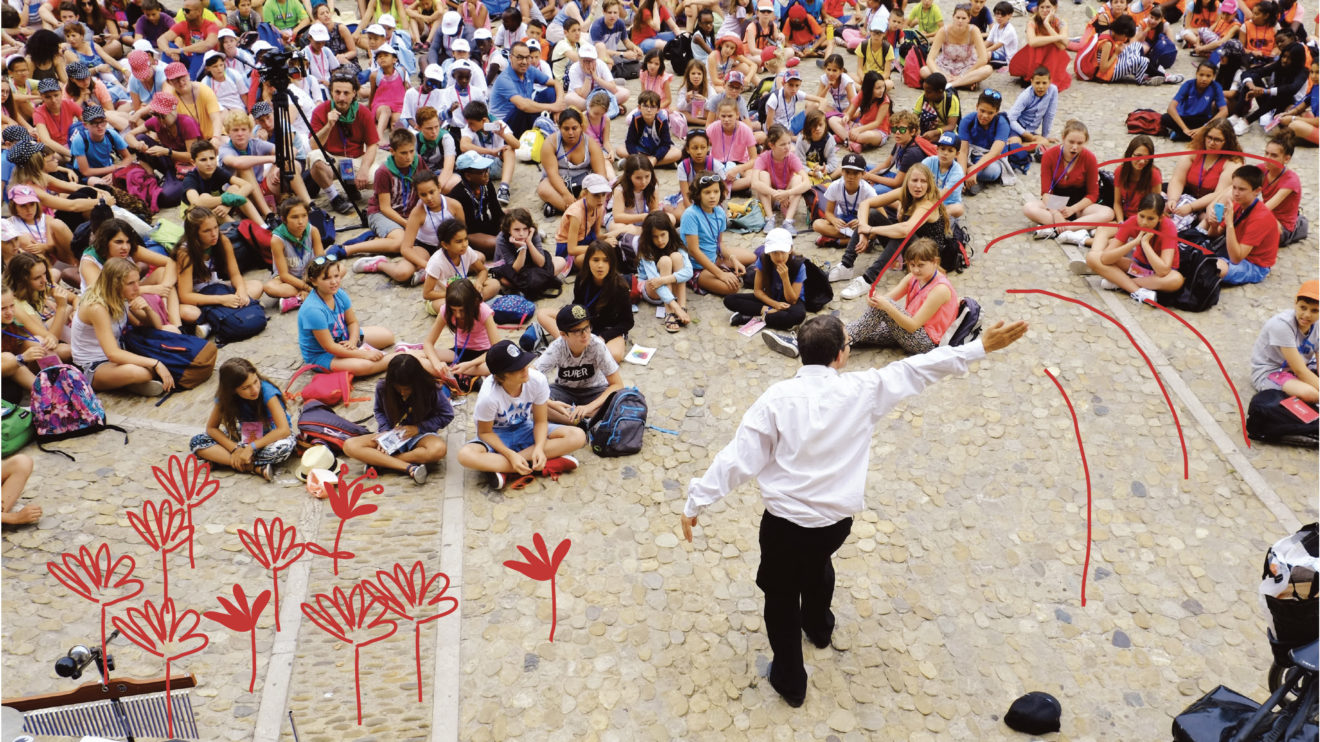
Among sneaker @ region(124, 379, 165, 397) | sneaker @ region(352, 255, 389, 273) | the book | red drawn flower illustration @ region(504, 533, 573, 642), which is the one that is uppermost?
sneaker @ region(352, 255, 389, 273)

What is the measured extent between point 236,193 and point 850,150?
6313mm

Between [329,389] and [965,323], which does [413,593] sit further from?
[965,323]

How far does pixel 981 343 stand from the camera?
4.49 meters

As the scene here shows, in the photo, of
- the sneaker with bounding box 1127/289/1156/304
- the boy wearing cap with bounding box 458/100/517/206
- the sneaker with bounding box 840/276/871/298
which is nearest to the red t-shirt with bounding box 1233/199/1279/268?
the sneaker with bounding box 1127/289/1156/304

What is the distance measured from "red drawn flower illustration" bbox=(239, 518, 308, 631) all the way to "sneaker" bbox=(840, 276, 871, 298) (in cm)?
483

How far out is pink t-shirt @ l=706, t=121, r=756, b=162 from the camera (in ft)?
35.3

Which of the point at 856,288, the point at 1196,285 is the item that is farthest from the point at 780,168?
the point at 1196,285

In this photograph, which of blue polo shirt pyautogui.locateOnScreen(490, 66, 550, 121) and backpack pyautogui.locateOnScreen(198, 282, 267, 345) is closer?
backpack pyautogui.locateOnScreen(198, 282, 267, 345)

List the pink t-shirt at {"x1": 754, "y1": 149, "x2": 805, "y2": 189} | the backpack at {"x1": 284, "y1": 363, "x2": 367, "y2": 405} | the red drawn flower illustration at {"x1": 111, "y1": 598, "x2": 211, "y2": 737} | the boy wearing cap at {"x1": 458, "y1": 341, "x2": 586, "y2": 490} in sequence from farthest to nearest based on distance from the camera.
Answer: the pink t-shirt at {"x1": 754, "y1": 149, "x2": 805, "y2": 189}, the backpack at {"x1": 284, "y1": 363, "x2": 367, "y2": 405}, the boy wearing cap at {"x1": 458, "y1": 341, "x2": 586, "y2": 490}, the red drawn flower illustration at {"x1": 111, "y1": 598, "x2": 211, "y2": 737}

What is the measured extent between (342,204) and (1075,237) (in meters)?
7.06

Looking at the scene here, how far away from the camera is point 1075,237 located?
9.55 metres

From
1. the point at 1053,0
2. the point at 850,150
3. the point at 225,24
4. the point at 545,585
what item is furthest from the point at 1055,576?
the point at 225,24

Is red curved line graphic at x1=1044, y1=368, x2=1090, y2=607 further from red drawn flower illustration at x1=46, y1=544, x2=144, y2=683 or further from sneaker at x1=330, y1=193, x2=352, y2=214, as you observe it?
sneaker at x1=330, y1=193, x2=352, y2=214

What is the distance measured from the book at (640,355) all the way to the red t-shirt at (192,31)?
342 inches
